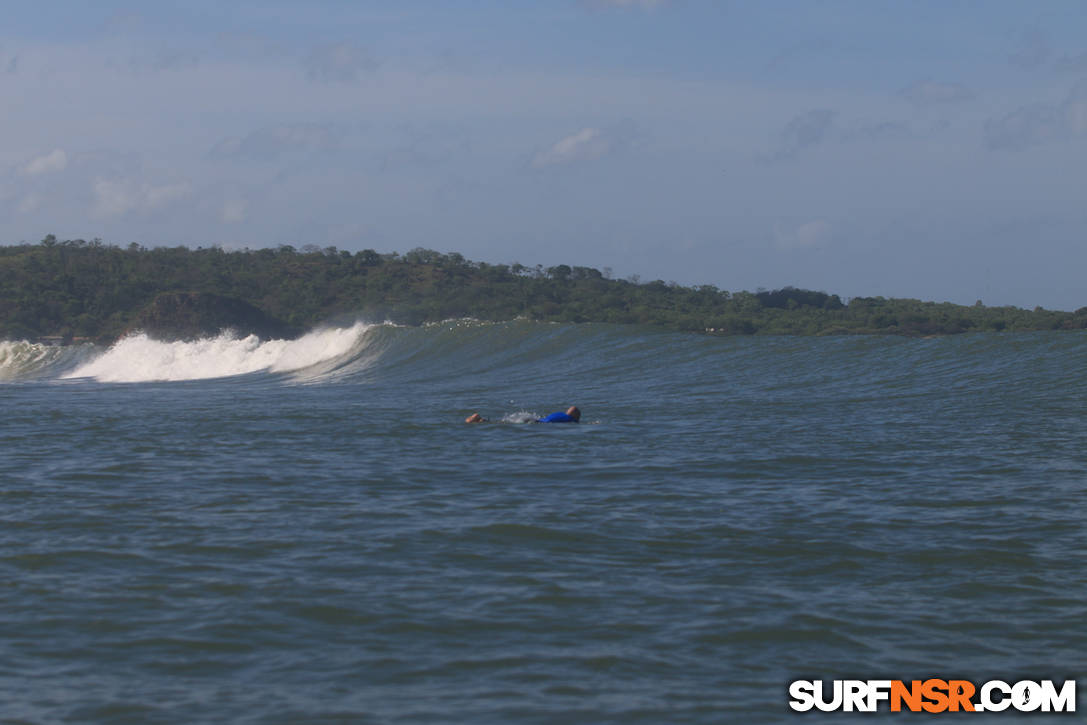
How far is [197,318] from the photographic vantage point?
5538 cm

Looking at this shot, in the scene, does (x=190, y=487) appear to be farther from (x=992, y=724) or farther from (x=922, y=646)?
(x=992, y=724)

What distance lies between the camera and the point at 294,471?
40.7 ft

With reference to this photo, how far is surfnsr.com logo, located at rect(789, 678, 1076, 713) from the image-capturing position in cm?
560

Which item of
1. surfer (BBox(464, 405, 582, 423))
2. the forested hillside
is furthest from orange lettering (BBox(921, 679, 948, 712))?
the forested hillside

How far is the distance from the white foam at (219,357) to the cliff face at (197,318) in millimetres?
7973

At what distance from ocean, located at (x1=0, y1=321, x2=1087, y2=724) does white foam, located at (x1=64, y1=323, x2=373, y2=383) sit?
20514 mm

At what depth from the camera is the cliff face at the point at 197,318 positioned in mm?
53688

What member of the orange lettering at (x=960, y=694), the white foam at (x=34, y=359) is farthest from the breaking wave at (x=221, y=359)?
the orange lettering at (x=960, y=694)

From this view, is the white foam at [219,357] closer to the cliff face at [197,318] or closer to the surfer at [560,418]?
the cliff face at [197,318]

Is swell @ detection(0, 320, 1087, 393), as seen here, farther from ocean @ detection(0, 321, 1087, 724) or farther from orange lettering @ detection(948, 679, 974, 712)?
orange lettering @ detection(948, 679, 974, 712)

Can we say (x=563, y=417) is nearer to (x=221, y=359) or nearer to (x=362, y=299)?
(x=221, y=359)

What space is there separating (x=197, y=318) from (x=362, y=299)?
16.6 metres

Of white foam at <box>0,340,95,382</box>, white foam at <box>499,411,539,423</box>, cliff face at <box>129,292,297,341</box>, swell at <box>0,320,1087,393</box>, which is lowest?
white foam at <box>499,411,539,423</box>

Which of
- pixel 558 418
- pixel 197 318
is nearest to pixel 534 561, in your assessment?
→ pixel 558 418
